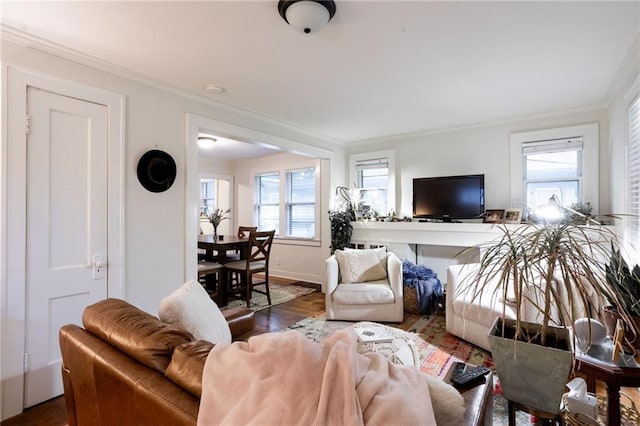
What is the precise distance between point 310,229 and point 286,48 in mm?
3932

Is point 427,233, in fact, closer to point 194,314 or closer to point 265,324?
point 265,324

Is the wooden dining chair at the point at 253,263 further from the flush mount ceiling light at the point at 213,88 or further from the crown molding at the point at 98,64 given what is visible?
the flush mount ceiling light at the point at 213,88

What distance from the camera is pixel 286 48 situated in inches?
86.8

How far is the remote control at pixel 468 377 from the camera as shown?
120 centimetres

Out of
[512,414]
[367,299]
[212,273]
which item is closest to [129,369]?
[512,414]

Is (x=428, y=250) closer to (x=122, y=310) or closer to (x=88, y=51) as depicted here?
(x=122, y=310)

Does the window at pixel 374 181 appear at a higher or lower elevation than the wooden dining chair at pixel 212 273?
higher

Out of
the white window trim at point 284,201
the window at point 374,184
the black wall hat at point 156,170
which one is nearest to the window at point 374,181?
the window at point 374,184

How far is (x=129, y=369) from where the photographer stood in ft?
3.51

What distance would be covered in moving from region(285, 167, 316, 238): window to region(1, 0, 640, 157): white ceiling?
8.40 feet

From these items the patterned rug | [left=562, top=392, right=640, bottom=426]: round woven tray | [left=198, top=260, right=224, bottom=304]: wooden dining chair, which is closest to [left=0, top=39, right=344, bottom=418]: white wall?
[left=198, top=260, right=224, bottom=304]: wooden dining chair

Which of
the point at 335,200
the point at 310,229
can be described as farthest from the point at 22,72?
the point at 310,229

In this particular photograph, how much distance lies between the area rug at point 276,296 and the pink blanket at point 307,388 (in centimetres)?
338

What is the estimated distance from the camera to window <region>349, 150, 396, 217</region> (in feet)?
15.8
